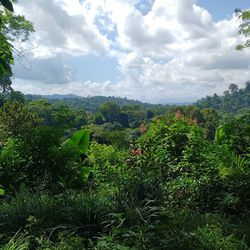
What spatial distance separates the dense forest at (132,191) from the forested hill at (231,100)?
173586 millimetres

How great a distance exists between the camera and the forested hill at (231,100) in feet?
589

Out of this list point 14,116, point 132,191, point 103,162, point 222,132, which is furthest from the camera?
point 14,116

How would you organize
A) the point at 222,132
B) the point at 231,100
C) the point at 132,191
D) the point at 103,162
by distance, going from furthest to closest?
1. the point at 231,100
2. the point at 103,162
3. the point at 222,132
4. the point at 132,191

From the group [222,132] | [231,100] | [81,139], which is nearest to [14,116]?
[81,139]

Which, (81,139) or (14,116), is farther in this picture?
(14,116)

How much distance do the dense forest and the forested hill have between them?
17359 centimetres

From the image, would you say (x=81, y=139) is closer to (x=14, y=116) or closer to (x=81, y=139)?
(x=81, y=139)

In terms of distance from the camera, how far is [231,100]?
18562 cm

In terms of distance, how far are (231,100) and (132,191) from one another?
617 feet

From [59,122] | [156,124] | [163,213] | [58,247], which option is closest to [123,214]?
[163,213]

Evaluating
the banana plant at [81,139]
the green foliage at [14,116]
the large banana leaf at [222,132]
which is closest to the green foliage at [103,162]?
the banana plant at [81,139]

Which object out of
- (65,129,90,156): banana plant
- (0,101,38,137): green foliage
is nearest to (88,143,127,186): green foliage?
(65,129,90,156): banana plant

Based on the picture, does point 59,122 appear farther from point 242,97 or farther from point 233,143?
point 242,97

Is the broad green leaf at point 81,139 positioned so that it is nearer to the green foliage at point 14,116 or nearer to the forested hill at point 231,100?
the green foliage at point 14,116
